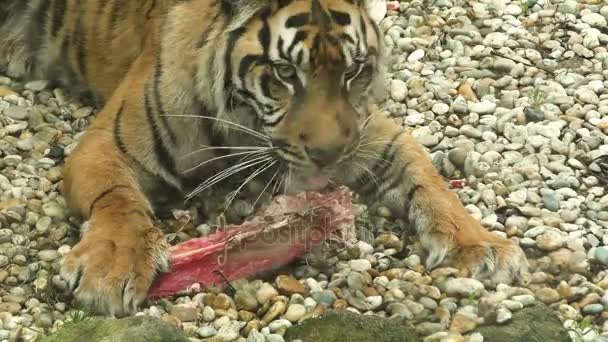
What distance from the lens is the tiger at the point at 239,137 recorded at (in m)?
3.28

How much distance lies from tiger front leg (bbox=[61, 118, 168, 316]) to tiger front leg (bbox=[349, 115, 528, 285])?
754mm

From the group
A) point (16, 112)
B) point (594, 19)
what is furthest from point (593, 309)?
point (16, 112)

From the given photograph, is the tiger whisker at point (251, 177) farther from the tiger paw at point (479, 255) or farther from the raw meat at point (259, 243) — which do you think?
the tiger paw at point (479, 255)

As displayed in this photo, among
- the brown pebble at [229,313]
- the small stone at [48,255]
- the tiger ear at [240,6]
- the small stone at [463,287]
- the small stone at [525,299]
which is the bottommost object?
the small stone at [48,255]

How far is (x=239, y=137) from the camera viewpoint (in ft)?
11.9

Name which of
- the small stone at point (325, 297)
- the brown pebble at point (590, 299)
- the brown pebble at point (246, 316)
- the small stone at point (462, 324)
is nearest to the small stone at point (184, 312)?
the brown pebble at point (246, 316)

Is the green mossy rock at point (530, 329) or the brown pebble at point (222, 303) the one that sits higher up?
the green mossy rock at point (530, 329)

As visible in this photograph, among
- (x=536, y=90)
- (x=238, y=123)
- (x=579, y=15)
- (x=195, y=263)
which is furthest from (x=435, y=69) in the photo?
(x=195, y=263)

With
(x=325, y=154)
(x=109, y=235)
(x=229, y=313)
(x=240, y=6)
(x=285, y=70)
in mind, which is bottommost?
(x=229, y=313)

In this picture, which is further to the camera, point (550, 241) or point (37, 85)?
point (37, 85)

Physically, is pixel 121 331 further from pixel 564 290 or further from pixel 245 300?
pixel 564 290

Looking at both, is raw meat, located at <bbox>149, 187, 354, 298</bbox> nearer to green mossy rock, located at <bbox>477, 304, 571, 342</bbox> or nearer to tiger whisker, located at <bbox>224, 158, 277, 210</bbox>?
tiger whisker, located at <bbox>224, 158, 277, 210</bbox>

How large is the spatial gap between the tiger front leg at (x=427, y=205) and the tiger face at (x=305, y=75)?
0.36 meters

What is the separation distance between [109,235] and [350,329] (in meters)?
0.80
